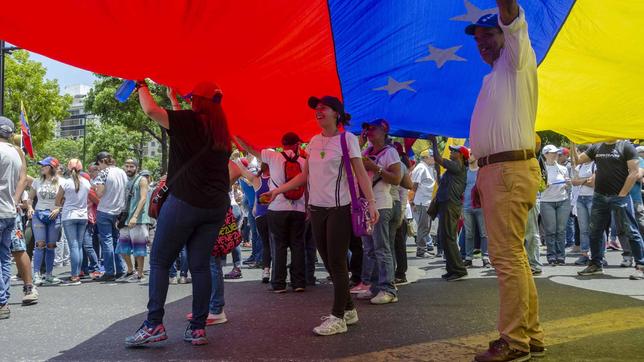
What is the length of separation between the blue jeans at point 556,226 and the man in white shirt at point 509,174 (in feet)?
19.5

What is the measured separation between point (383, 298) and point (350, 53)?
2568mm

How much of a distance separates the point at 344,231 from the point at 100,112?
29981 mm

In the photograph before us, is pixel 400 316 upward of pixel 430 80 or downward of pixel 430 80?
downward

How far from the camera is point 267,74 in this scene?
18.4ft

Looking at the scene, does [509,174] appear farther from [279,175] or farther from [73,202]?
[73,202]

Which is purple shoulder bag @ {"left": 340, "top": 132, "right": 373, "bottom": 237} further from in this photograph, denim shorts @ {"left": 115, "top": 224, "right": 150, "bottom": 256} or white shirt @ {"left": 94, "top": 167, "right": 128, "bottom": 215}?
white shirt @ {"left": 94, "top": 167, "right": 128, "bottom": 215}

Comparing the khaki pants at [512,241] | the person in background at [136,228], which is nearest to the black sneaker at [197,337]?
the khaki pants at [512,241]

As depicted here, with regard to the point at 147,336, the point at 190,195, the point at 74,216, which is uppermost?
the point at 190,195

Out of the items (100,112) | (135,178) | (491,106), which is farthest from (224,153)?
(100,112)

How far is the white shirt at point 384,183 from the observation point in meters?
6.13

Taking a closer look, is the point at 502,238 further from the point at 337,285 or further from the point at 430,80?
the point at 430,80

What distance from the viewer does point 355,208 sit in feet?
15.6

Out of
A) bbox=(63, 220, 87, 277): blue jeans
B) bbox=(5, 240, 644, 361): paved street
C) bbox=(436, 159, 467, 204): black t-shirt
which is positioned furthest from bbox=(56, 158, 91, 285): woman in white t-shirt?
bbox=(436, 159, 467, 204): black t-shirt

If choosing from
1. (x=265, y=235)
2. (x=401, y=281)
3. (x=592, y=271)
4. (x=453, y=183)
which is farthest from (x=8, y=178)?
(x=592, y=271)
